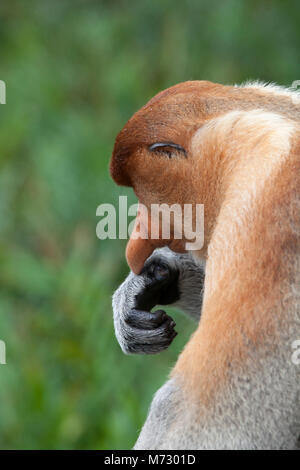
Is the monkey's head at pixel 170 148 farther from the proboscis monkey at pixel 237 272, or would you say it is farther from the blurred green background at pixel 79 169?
the blurred green background at pixel 79 169

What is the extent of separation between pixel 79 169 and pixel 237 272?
3.73m

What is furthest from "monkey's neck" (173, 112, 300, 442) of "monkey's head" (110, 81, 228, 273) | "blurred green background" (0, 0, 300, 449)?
"blurred green background" (0, 0, 300, 449)

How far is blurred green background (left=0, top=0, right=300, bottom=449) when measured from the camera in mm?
3891

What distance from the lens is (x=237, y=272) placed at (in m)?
1.82

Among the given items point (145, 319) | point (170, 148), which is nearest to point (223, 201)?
point (170, 148)

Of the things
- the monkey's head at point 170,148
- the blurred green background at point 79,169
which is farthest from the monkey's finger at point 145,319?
the blurred green background at point 79,169

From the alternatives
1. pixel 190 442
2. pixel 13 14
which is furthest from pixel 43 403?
pixel 13 14

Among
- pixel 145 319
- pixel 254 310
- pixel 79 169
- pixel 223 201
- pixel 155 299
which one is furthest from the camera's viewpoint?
pixel 79 169

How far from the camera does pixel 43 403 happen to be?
3.82 metres

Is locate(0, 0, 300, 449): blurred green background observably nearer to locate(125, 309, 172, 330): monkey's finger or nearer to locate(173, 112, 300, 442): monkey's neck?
locate(125, 309, 172, 330): monkey's finger

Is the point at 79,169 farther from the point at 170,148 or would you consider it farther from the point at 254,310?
the point at 254,310

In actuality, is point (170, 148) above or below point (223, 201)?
above

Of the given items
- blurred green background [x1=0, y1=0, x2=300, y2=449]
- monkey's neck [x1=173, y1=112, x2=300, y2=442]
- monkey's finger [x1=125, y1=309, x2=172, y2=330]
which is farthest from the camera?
blurred green background [x1=0, y1=0, x2=300, y2=449]

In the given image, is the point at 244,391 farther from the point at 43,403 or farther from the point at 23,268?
the point at 23,268
